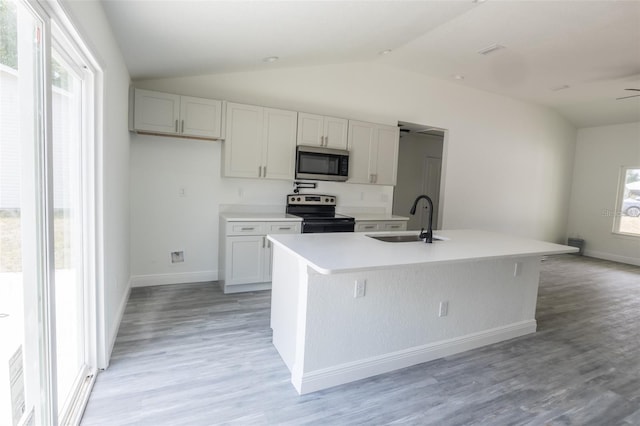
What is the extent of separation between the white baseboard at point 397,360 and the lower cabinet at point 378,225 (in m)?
1.92

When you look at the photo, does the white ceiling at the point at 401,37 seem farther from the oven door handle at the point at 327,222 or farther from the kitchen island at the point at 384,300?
the oven door handle at the point at 327,222

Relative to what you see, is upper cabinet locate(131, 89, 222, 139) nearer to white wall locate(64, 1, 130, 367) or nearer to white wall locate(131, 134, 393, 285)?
white wall locate(64, 1, 130, 367)

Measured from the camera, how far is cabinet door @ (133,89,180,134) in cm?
331

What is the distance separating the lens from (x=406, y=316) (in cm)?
238

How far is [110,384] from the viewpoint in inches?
79.2

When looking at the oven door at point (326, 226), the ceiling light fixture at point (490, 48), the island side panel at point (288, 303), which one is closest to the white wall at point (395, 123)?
the oven door at point (326, 226)

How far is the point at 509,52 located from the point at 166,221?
4562 millimetres

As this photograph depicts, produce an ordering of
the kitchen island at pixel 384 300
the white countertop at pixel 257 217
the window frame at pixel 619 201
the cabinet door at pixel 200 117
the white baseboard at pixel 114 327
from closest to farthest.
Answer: the kitchen island at pixel 384 300 < the white baseboard at pixel 114 327 < the cabinet door at pixel 200 117 < the white countertop at pixel 257 217 < the window frame at pixel 619 201

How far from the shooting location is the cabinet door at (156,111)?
3.31 meters

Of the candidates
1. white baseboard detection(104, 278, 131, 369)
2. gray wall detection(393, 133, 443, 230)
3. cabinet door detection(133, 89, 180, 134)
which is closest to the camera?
white baseboard detection(104, 278, 131, 369)

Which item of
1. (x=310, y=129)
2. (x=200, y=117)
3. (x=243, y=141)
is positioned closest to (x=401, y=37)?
(x=310, y=129)

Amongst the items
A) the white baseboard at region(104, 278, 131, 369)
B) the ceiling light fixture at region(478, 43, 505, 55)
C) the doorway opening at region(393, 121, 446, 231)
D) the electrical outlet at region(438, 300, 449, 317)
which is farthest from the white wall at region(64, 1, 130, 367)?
the doorway opening at region(393, 121, 446, 231)

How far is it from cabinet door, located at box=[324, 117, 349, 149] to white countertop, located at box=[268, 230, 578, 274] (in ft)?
5.94

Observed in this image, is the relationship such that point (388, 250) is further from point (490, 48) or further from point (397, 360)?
point (490, 48)
